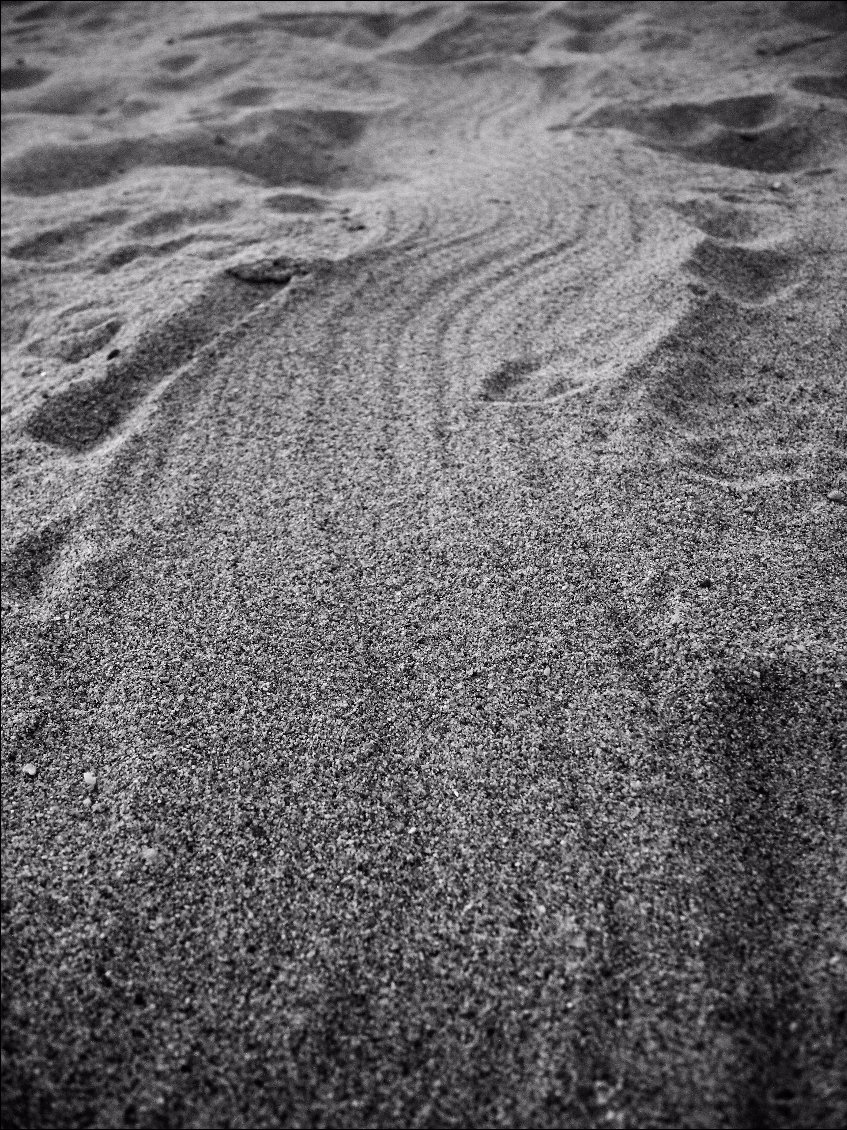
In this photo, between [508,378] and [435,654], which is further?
[508,378]

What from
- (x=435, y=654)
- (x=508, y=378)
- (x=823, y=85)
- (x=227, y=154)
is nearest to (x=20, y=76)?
(x=227, y=154)

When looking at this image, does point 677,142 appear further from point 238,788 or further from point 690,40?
point 238,788

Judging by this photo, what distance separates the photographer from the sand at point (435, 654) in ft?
2.72

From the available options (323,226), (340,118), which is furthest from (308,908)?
(340,118)

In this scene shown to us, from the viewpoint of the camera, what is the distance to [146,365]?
184 centimetres

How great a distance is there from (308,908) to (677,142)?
278cm

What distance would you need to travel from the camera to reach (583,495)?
140 cm

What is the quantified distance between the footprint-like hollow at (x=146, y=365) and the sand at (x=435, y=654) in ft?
0.04

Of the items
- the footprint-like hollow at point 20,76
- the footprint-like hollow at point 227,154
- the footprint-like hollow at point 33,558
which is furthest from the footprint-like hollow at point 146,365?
the footprint-like hollow at point 20,76

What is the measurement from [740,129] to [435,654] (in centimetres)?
252

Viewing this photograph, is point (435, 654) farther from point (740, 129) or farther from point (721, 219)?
point (740, 129)

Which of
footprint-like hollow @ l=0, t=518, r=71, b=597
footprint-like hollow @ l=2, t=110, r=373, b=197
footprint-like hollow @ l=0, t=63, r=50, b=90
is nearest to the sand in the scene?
footprint-like hollow @ l=0, t=518, r=71, b=597

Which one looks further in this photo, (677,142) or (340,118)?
(340,118)

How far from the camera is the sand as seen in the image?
831 mm
